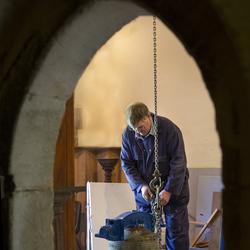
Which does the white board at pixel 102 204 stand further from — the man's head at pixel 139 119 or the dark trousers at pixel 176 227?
the man's head at pixel 139 119

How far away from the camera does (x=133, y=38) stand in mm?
4941

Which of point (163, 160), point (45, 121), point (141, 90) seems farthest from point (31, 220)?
point (141, 90)

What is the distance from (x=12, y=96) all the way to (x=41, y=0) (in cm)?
26

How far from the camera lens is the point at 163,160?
2.90m

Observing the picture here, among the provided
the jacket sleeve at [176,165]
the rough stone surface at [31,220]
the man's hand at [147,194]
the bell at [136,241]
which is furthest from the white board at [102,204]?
the rough stone surface at [31,220]

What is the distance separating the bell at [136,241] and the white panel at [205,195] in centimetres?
202

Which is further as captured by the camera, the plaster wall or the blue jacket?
the blue jacket

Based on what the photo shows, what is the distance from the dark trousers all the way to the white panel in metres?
1.26

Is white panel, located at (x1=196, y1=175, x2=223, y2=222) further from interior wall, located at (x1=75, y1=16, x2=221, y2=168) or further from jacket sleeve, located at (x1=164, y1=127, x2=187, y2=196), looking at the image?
jacket sleeve, located at (x1=164, y1=127, x2=187, y2=196)

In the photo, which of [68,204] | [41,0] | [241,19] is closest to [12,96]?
[41,0]

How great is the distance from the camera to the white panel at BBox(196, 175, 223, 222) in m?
4.14

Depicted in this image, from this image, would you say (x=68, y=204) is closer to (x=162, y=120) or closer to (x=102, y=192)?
(x=162, y=120)

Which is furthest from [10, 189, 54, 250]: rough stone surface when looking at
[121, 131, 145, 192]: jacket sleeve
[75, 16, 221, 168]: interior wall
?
[75, 16, 221, 168]: interior wall

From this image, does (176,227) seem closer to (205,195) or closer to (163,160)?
(163,160)
